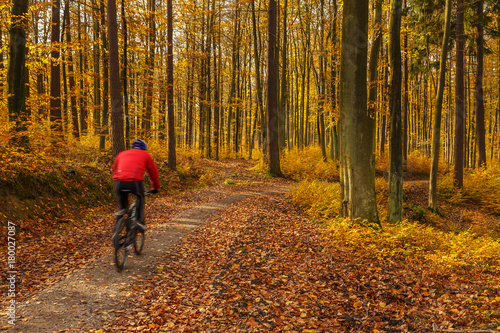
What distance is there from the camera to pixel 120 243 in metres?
5.51

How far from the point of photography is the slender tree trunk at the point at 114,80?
12098 millimetres

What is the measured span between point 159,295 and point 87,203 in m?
6.97

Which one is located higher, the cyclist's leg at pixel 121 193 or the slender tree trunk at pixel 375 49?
the slender tree trunk at pixel 375 49

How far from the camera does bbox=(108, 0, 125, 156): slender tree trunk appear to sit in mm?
12098

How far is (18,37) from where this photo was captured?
30.6ft

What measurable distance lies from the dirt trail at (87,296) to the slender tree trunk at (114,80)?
7.29 meters

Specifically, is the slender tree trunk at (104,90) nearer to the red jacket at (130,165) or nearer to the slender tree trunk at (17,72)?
the slender tree trunk at (17,72)

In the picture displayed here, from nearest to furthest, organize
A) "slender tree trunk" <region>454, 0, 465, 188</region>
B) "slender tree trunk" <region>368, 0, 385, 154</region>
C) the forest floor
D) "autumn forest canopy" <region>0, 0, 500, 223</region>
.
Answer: the forest floor
"autumn forest canopy" <region>0, 0, 500, 223</region>
"slender tree trunk" <region>368, 0, 385, 154</region>
"slender tree trunk" <region>454, 0, 465, 188</region>

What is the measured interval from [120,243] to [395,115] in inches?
350

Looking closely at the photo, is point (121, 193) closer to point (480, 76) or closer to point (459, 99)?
point (459, 99)

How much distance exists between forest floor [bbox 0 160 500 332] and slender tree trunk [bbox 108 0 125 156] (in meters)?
5.47

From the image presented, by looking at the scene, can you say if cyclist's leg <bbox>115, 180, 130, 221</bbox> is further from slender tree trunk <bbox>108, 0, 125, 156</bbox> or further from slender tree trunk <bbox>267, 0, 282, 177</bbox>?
slender tree trunk <bbox>267, 0, 282, 177</bbox>

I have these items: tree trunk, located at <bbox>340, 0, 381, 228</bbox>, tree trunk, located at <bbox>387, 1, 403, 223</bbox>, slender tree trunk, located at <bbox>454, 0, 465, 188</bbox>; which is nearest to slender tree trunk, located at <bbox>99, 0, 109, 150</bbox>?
tree trunk, located at <bbox>340, 0, 381, 228</bbox>

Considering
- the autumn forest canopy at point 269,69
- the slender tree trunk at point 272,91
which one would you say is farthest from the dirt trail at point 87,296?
the slender tree trunk at point 272,91
